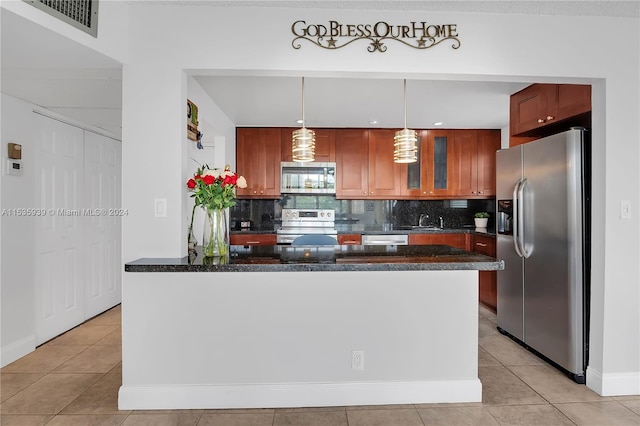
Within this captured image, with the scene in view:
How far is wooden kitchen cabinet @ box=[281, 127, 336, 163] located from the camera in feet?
15.9

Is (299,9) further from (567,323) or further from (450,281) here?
(567,323)

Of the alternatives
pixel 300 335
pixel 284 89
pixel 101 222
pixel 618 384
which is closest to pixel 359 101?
pixel 284 89

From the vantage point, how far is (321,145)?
4848mm

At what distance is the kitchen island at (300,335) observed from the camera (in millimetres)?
2143

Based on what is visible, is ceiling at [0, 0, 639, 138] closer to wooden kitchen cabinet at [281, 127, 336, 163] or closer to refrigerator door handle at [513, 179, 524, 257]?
wooden kitchen cabinet at [281, 127, 336, 163]

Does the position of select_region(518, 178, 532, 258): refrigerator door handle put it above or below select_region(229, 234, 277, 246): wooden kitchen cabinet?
above

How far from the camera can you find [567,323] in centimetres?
254

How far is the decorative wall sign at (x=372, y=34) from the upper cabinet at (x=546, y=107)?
3.64 ft

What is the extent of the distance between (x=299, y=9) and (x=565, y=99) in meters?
2.06

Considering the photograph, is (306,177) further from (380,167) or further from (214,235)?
(214,235)

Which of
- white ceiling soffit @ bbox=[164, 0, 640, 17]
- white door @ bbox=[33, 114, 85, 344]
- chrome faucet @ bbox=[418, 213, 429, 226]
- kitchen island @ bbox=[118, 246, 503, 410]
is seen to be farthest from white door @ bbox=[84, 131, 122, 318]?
chrome faucet @ bbox=[418, 213, 429, 226]

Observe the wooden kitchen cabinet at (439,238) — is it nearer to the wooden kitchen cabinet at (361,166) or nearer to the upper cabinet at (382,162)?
the upper cabinet at (382,162)

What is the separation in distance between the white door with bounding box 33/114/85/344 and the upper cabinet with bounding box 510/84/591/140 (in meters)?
4.28

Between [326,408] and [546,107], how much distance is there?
9.18 ft
